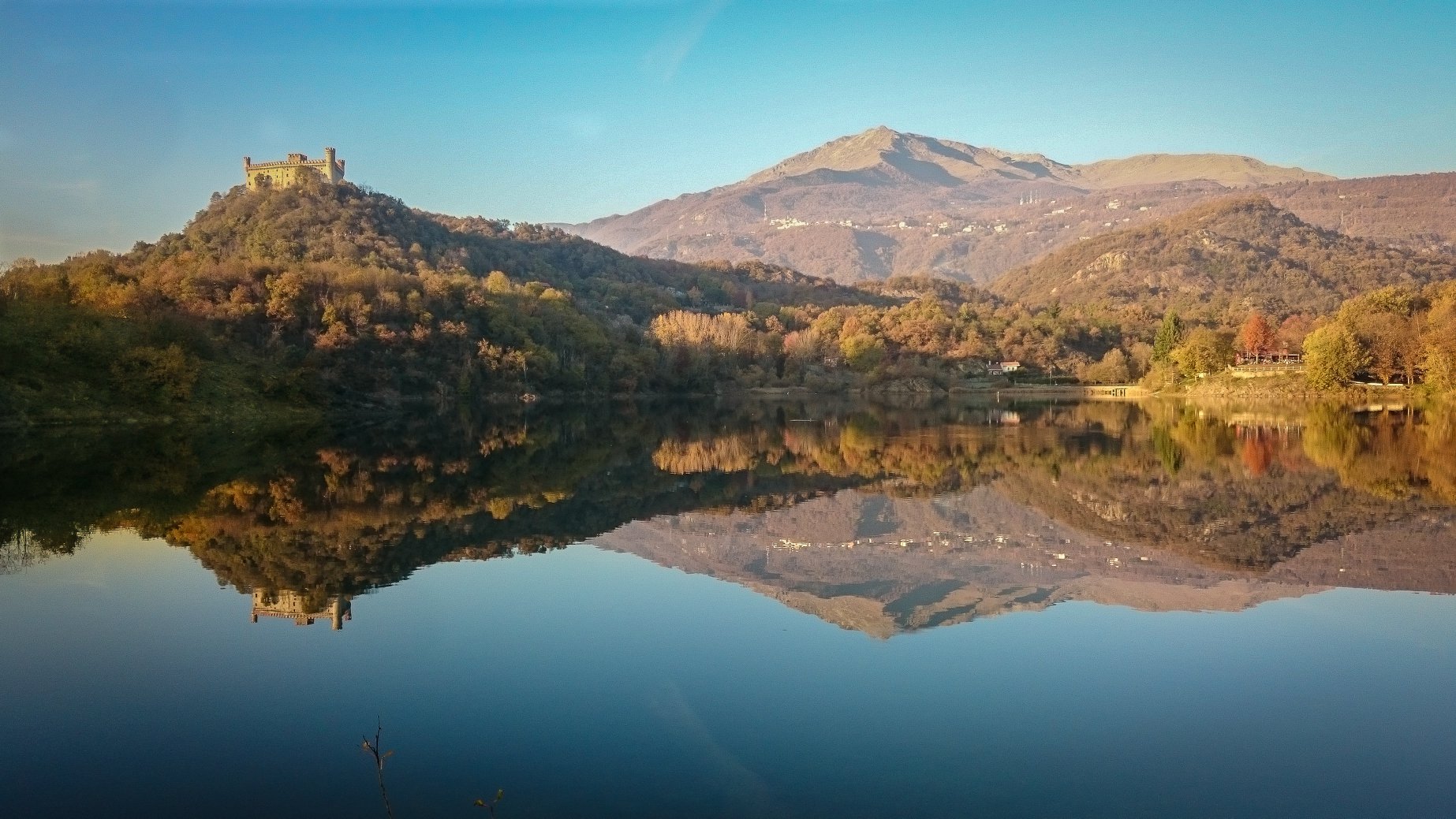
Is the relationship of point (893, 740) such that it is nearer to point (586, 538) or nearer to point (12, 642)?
point (12, 642)

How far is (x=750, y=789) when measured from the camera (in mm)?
7051

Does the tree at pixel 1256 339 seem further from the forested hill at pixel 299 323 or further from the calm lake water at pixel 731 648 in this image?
the calm lake water at pixel 731 648

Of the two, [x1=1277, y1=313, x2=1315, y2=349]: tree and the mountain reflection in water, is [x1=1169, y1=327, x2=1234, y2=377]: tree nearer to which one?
[x1=1277, y1=313, x2=1315, y2=349]: tree

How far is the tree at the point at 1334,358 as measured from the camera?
223ft

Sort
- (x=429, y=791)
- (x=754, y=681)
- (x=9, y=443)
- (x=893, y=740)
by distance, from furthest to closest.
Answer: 1. (x=9, y=443)
2. (x=754, y=681)
3. (x=893, y=740)
4. (x=429, y=791)

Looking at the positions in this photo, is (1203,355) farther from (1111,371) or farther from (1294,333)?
(1294,333)

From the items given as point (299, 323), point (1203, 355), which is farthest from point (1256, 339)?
point (299, 323)

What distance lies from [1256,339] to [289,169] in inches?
5084

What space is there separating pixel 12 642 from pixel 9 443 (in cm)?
2746

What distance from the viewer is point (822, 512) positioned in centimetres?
2102

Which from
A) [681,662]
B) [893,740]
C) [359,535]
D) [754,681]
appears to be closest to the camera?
[893,740]

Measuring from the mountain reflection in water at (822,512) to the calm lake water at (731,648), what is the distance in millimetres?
132

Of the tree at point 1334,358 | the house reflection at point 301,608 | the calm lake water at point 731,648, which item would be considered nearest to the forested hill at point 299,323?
the calm lake water at point 731,648

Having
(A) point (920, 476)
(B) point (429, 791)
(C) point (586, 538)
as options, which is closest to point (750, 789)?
(B) point (429, 791)
